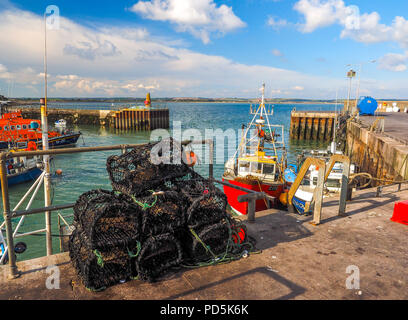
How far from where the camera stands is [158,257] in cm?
359

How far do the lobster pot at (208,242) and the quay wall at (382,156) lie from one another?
970 cm

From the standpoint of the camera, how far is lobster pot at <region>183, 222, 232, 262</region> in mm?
3775

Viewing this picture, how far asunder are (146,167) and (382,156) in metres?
14.9

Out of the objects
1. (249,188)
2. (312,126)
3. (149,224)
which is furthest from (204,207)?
(312,126)

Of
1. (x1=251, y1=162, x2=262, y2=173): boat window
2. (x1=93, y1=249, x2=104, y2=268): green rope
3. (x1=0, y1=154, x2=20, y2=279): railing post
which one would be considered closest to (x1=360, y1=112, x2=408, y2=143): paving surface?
(x1=251, y1=162, x2=262, y2=173): boat window

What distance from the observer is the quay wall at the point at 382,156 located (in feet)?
37.7

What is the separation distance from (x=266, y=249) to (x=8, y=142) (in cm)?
2613

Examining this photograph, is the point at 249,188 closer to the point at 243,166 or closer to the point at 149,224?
the point at 243,166

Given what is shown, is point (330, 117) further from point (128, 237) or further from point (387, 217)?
point (128, 237)

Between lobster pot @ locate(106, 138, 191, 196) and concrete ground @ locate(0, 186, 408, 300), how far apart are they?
1.25 meters

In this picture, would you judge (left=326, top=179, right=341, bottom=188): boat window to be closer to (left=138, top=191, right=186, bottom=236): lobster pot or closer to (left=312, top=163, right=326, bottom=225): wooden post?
(left=312, top=163, right=326, bottom=225): wooden post
